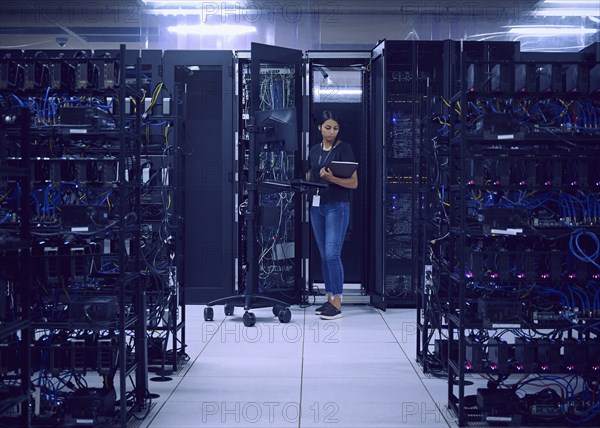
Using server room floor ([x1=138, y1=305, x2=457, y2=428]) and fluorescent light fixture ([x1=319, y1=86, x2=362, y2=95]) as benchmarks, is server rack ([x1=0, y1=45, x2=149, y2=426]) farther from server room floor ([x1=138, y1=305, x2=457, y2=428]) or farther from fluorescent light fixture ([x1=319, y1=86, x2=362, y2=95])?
fluorescent light fixture ([x1=319, y1=86, x2=362, y2=95])

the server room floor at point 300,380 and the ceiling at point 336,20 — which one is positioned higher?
the ceiling at point 336,20

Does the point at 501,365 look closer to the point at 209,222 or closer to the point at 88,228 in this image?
the point at 88,228

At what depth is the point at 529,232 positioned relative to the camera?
3.14 metres

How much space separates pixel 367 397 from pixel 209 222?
356 cm

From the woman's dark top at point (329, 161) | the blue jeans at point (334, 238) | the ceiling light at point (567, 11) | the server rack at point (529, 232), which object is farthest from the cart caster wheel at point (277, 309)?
the ceiling light at point (567, 11)

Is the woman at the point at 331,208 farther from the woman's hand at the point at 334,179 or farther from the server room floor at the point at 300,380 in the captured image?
A: the server room floor at the point at 300,380

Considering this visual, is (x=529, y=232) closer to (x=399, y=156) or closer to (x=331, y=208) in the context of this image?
(x=331, y=208)

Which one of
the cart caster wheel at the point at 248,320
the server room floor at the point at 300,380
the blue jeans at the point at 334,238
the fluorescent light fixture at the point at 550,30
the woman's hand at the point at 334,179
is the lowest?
the server room floor at the point at 300,380

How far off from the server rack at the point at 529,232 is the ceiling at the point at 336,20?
532 cm

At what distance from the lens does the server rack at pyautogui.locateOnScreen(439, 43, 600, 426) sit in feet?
10.5

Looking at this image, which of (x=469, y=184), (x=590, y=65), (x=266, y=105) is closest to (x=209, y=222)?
(x=266, y=105)

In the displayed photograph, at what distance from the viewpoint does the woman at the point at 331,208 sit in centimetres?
611

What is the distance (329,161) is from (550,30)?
449 centimetres

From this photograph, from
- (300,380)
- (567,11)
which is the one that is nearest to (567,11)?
(567,11)
